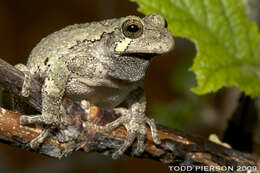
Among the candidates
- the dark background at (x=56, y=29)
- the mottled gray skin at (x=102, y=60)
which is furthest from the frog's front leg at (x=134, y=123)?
the dark background at (x=56, y=29)

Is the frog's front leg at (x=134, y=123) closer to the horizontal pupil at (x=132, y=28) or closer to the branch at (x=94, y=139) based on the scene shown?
the branch at (x=94, y=139)

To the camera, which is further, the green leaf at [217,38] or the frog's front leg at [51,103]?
the green leaf at [217,38]

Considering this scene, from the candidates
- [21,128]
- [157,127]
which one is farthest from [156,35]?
[21,128]

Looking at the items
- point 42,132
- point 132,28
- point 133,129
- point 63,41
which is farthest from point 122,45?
point 42,132

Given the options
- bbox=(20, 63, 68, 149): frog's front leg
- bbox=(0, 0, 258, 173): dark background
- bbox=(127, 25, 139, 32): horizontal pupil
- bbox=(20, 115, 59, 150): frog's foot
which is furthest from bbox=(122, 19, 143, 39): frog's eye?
bbox=(0, 0, 258, 173): dark background

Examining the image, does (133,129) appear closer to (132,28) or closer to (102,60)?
(102,60)

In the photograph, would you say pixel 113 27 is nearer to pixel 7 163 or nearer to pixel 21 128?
pixel 21 128
